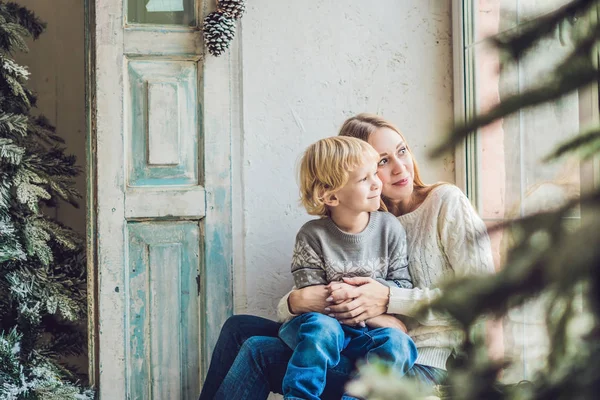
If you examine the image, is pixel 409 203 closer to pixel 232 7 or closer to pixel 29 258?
pixel 232 7

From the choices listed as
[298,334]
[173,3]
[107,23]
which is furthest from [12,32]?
[298,334]

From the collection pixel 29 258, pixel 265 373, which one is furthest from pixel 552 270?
pixel 29 258

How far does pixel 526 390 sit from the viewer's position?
1.09ft

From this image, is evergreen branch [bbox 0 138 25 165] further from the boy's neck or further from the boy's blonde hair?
the boy's neck

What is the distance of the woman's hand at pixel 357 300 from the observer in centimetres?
170

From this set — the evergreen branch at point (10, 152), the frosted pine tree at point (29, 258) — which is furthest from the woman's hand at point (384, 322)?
the evergreen branch at point (10, 152)

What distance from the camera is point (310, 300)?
1770 millimetres

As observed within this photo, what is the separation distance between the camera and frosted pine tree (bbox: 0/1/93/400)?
2014mm

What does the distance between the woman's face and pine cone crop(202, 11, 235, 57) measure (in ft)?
2.10

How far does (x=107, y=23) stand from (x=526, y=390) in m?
2.14

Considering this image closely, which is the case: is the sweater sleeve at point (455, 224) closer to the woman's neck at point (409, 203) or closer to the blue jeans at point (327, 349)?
the woman's neck at point (409, 203)

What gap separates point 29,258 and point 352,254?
1115 mm

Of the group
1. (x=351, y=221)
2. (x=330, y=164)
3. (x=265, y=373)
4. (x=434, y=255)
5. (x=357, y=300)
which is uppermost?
(x=330, y=164)

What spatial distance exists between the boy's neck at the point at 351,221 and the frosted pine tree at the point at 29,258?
0.98 m
